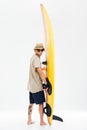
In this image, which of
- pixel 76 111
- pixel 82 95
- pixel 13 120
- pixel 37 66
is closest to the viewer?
pixel 37 66

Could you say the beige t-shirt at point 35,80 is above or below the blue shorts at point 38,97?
above

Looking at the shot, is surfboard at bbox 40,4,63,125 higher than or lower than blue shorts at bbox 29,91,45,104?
higher

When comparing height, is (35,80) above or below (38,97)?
above

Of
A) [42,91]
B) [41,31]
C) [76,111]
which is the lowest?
[76,111]

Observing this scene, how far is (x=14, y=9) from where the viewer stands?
6676mm

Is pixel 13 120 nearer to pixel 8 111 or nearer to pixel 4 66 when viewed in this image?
pixel 8 111

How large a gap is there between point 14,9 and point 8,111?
4.71ft

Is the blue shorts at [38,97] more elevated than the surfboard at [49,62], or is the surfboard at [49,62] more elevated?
the surfboard at [49,62]

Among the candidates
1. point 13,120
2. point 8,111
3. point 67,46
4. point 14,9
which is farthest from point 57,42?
point 13,120

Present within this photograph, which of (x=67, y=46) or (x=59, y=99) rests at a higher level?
(x=67, y=46)

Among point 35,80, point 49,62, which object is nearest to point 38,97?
point 35,80

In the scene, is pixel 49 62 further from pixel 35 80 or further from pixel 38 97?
pixel 38 97

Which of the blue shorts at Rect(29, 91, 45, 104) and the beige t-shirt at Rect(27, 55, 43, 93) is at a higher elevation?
the beige t-shirt at Rect(27, 55, 43, 93)

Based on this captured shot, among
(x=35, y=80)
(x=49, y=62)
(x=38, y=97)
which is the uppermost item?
(x=49, y=62)
